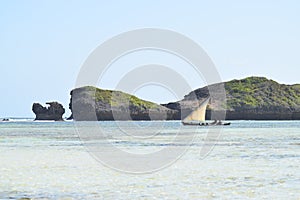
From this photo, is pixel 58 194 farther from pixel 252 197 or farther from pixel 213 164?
pixel 213 164

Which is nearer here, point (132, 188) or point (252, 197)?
point (252, 197)

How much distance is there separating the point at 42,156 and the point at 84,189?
57.8 feet

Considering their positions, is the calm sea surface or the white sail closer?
the calm sea surface

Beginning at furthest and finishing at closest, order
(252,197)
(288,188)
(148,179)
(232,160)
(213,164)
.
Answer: (232,160) < (213,164) < (148,179) < (288,188) < (252,197)

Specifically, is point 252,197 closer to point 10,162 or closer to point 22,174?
point 22,174

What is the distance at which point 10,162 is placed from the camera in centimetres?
3634

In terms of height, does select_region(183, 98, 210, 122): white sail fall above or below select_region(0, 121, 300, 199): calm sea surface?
above

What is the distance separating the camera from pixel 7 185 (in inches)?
990

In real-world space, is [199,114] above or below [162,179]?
above

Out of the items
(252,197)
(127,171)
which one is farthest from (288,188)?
(127,171)

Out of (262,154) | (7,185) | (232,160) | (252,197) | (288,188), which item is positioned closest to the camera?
(252,197)

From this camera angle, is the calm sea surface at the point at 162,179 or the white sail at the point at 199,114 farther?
the white sail at the point at 199,114

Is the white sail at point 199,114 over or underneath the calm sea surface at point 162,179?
over

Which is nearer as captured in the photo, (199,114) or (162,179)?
(162,179)
